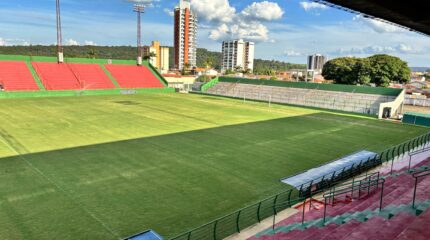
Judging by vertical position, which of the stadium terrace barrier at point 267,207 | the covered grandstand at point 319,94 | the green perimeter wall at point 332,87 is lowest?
the stadium terrace barrier at point 267,207

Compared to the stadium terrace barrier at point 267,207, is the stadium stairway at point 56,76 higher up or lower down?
higher up

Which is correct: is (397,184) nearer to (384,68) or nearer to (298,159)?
(298,159)

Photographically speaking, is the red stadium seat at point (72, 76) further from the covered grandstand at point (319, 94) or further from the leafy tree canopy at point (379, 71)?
the leafy tree canopy at point (379, 71)

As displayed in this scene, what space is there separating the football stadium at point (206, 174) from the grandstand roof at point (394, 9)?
816 cm

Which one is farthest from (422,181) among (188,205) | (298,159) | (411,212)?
(188,205)

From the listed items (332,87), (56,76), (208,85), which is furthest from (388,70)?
(56,76)

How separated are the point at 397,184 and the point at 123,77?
62.0m

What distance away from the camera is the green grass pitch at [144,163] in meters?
13.0

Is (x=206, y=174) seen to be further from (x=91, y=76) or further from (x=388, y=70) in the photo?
(x=388, y=70)

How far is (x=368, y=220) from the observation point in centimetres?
1126

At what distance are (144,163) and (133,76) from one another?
178 feet

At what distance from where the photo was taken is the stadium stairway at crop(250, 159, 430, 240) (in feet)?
33.2

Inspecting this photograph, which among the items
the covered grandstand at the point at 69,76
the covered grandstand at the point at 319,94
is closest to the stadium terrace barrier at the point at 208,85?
the covered grandstand at the point at 319,94

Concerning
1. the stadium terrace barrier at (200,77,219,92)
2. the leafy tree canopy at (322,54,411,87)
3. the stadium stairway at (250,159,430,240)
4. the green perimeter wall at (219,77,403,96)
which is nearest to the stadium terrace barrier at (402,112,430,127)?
the green perimeter wall at (219,77,403,96)
